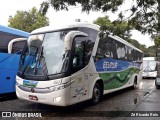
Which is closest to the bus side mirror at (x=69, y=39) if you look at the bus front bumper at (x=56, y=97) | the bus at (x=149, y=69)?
the bus front bumper at (x=56, y=97)

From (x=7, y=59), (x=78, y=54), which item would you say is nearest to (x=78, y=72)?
(x=78, y=54)

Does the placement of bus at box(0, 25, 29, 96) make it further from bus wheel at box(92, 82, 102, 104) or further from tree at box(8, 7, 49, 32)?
tree at box(8, 7, 49, 32)

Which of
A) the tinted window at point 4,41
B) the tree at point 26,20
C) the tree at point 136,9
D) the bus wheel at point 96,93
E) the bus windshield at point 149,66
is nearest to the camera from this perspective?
the tree at point 136,9

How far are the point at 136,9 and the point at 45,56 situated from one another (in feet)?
10.7

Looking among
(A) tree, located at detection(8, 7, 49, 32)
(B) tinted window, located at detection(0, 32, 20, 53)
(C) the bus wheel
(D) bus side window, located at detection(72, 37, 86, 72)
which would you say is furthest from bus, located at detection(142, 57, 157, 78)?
(D) bus side window, located at detection(72, 37, 86, 72)

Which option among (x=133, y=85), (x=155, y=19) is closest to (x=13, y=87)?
(x=155, y=19)

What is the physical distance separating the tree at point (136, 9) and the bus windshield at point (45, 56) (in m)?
1.86

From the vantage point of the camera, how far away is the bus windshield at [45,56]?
8.08 m

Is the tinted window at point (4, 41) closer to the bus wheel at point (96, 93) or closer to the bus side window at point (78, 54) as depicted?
the bus side window at point (78, 54)

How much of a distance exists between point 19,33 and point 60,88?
5.15 m

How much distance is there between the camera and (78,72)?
8.55m

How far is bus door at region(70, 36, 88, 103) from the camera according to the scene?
326 inches

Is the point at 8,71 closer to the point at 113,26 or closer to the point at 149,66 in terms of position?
the point at 113,26

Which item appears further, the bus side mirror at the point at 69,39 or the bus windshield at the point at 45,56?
the bus windshield at the point at 45,56
